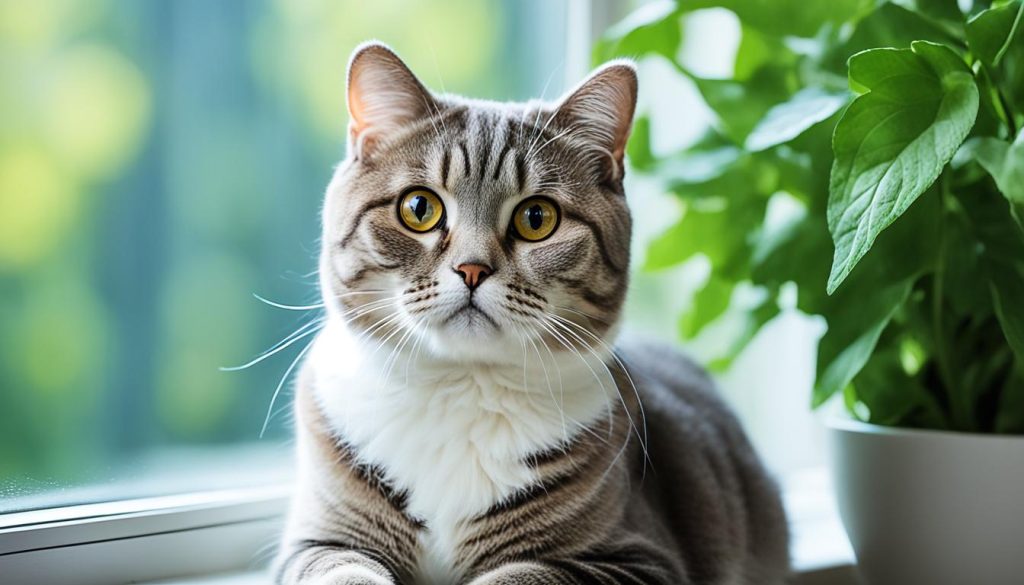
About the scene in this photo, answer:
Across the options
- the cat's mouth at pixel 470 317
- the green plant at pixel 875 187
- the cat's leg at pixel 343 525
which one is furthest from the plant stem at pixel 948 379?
the cat's leg at pixel 343 525

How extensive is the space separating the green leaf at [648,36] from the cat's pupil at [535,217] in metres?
0.44

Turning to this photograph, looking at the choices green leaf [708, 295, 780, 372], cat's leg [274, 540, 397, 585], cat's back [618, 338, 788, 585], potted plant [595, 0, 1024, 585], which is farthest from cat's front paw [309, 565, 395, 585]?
green leaf [708, 295, 780, 372]

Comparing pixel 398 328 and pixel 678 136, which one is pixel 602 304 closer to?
pixel 398 328

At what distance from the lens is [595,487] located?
3.94ft

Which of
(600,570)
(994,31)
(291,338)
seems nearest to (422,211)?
(291,338)

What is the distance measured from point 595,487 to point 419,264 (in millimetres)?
347

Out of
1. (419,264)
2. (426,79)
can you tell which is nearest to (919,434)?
(419,264)

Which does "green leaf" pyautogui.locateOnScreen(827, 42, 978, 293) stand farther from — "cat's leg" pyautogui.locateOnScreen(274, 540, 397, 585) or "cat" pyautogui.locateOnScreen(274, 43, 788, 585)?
"cat's leg" pyautogui.locateOnScreen(274, 540, 397, 585)

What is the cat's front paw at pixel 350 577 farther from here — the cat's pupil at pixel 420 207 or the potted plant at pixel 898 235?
the potted plant at pixel 898 235

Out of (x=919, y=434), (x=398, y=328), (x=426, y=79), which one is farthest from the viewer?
(x=426, y=79)

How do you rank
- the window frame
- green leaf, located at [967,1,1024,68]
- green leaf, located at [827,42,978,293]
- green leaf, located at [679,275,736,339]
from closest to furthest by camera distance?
green leaf, located at [827,42,978,293], green leaf, located at [967,1,1024,68], the window frame, green leaf, located at [679,275,736,339]

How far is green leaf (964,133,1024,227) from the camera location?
109cm

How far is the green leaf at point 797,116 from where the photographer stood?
1.27 meters

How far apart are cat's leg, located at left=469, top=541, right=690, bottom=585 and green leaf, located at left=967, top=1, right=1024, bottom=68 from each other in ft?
2.39
